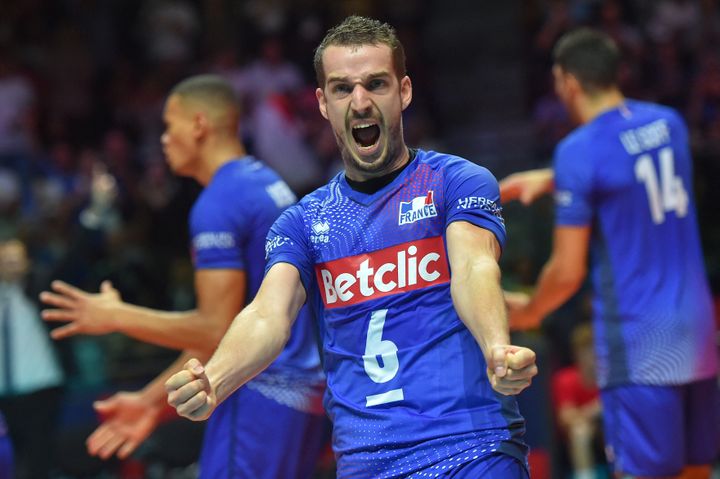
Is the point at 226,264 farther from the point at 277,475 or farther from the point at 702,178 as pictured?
the point at 702,178

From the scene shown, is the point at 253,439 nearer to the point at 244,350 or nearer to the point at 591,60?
the point at 244,350

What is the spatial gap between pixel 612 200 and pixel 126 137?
8.66m

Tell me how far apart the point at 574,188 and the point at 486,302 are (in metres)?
2.38

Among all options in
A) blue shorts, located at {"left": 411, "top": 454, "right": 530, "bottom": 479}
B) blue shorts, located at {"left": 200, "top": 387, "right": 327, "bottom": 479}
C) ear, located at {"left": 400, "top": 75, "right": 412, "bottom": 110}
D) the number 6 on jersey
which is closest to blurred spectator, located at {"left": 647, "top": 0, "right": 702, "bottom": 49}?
blue shorts, located at {"left": 200, "top": 387, "right": 327, "bottom": 479}

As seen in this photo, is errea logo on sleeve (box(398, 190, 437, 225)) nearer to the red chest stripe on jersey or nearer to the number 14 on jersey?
the red chest stripe on jersey

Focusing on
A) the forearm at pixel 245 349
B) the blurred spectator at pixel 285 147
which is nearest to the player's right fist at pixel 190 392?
the forearm at pixel 245 349

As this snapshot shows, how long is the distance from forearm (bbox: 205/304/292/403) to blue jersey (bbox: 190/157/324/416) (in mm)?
1403

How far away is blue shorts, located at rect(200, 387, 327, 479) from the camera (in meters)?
5.00

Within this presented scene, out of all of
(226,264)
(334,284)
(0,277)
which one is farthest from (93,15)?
(334,284)

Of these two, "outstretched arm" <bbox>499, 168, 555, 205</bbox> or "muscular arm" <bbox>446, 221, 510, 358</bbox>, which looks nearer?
"muscular arm" <bbox>446, 221, 510, 358</bbox>

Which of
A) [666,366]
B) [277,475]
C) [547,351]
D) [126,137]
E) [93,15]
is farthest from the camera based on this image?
[93,15]

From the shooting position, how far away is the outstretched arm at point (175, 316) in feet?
16.5

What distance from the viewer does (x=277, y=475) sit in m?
5.04

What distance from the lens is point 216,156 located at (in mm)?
5547
